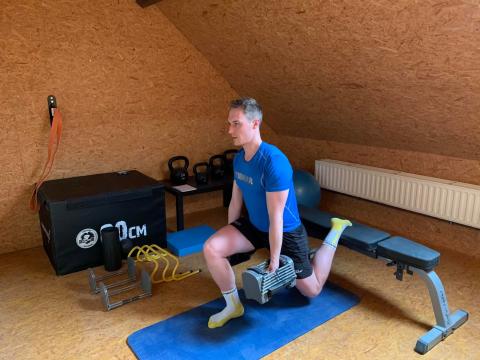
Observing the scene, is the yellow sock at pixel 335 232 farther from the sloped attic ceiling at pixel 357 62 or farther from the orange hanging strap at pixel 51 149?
the orange hanging strap at pixel 51 149

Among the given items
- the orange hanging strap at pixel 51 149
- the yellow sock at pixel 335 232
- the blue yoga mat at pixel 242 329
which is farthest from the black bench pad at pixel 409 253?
the orange hanging strap at pixel 51 149

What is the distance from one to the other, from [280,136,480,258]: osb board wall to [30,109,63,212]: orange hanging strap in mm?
2093

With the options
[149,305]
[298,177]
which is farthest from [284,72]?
[149,305]

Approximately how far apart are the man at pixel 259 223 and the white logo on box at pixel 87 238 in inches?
39.0

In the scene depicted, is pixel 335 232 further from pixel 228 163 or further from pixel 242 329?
pixel 228 163

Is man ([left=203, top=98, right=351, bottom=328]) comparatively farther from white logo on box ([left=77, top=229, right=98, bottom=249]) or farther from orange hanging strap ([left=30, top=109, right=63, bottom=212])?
orange hanging strap ([left=30, top=109, right=63, bottom=212])

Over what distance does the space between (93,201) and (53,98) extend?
867 millimetres

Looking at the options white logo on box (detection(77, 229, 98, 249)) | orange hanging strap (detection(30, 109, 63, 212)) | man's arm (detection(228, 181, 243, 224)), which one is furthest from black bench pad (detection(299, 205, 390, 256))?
orange hanging strap (detection(30, 109, 63, 212))

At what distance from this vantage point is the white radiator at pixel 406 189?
2600mm

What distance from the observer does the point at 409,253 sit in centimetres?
195

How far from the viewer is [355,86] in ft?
8.39

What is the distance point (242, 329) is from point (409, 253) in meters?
0.92

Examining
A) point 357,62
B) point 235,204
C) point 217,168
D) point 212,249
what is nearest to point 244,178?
point 235,204

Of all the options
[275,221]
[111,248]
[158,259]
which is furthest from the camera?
[158,259]
